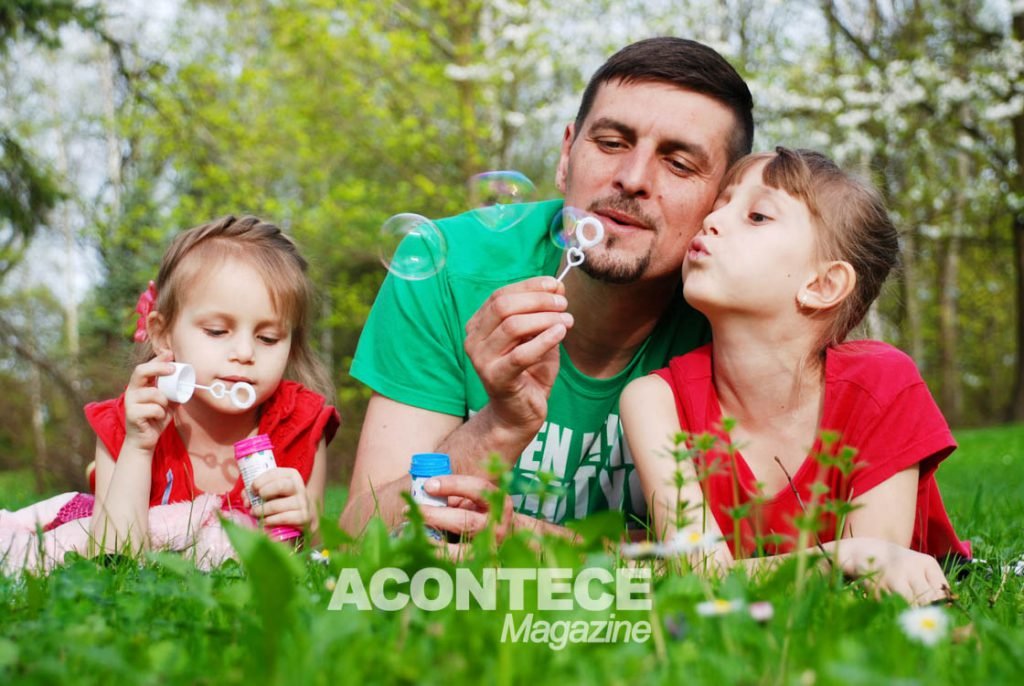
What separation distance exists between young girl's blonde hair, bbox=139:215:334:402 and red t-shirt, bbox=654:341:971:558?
1.14m

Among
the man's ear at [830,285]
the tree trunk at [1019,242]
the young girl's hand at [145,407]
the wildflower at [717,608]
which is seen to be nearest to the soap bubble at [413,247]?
the young girl's hand at [145,407]

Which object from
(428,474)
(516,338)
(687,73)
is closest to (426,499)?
(428,474)

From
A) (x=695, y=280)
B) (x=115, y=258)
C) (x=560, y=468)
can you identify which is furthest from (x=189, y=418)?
(x=115, y=258)

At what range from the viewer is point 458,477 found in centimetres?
213

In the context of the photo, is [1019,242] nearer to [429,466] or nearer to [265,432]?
[265,432]

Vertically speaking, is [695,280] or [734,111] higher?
[734,111]

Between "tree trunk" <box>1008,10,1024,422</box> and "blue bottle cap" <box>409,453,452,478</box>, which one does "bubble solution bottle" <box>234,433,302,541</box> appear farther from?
"tree trunk" <box>1008,10,1024,422</box>

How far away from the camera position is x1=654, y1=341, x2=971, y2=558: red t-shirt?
7.31 ft

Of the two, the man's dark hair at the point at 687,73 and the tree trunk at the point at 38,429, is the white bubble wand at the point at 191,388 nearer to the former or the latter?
the man's dark hair at the point at 687,73

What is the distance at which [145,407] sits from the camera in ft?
8.09

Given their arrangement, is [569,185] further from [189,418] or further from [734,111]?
[189,418]

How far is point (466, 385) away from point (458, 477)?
71 centimetres

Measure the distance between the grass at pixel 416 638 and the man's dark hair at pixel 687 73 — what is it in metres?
1.75

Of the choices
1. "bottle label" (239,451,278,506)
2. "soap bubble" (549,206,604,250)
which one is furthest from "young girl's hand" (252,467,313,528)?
"soap bubble" (549,206,604,250)
